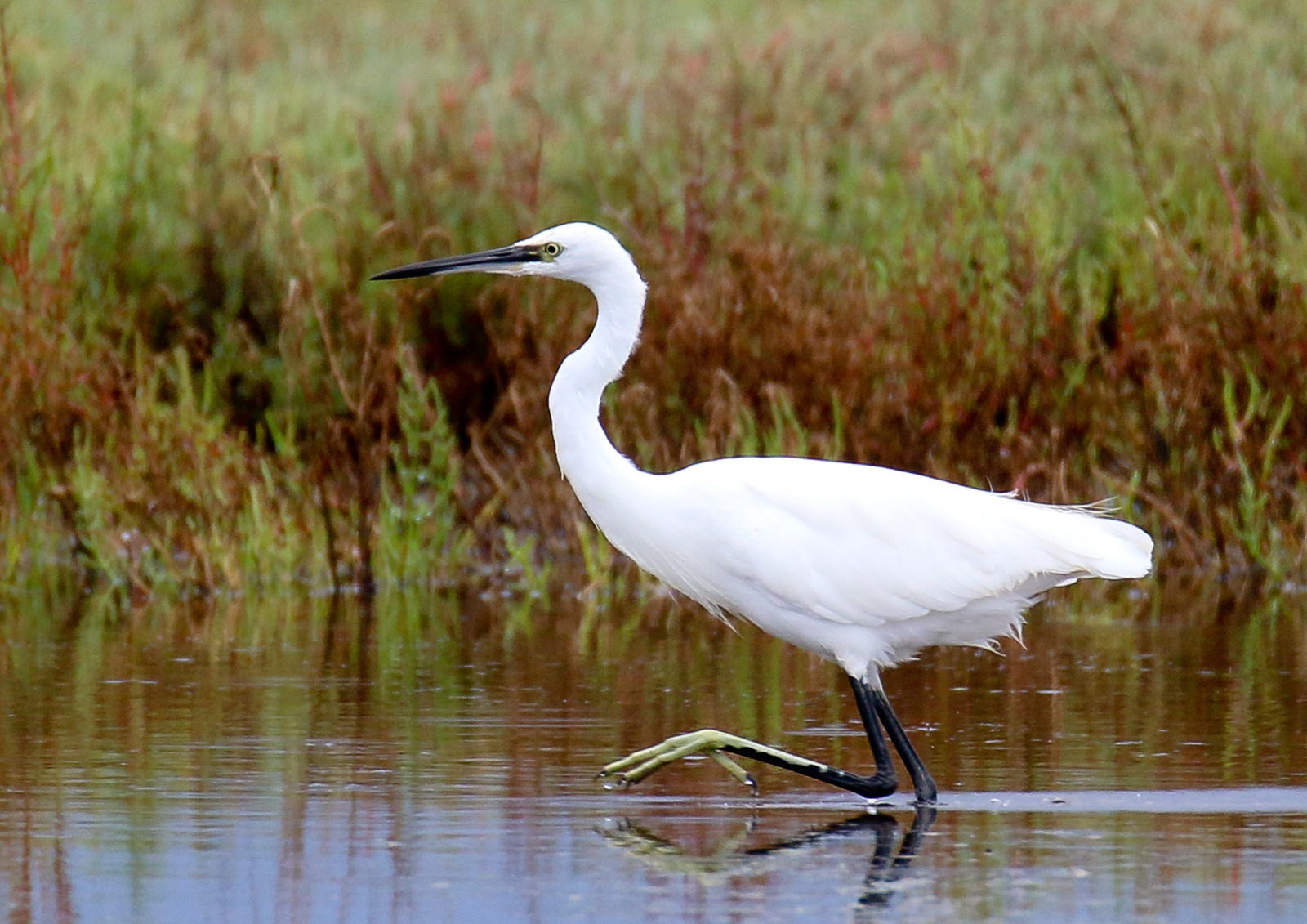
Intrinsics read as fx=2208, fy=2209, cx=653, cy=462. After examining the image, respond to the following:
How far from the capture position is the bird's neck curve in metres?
6.53

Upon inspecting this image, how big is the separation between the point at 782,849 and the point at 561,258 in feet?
7.02

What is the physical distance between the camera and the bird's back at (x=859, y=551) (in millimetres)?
6348

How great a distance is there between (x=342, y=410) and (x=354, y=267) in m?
1.02

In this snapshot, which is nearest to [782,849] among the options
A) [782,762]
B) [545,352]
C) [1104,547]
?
[782,762]

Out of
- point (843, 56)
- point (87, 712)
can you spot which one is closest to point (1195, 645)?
point (87, 712)

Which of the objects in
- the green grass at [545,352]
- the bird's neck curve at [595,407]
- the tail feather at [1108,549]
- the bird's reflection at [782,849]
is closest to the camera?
the bird's reflection at [782,849]

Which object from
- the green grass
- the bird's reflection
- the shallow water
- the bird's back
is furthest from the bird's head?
the green grass

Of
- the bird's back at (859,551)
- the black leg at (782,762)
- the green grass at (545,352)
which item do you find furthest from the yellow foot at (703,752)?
the green grass at (545,352)

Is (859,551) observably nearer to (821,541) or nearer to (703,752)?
(821,541)

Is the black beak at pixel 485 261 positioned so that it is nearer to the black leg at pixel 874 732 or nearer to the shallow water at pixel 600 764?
the shallow water at pixel 600 764

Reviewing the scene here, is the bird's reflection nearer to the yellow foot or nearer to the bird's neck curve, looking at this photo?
the yellow foot

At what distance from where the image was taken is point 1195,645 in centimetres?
859

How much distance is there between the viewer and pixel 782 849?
5395 mm

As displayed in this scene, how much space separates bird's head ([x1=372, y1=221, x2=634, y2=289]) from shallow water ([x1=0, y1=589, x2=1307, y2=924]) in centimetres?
143
